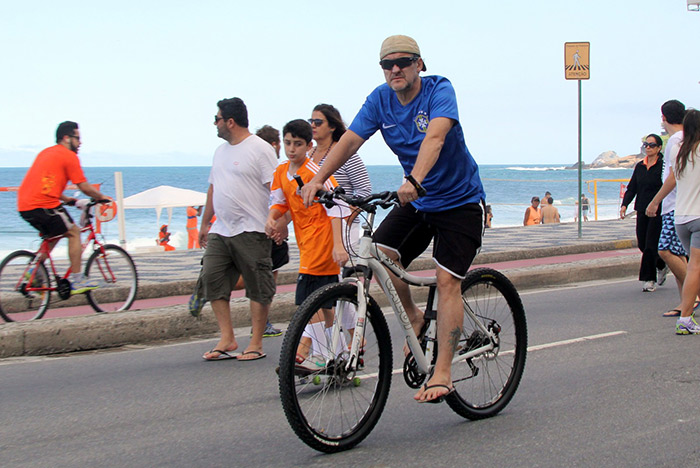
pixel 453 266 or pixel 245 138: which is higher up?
pixel 245 138

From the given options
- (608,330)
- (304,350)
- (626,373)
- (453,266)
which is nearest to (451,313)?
(453,266)

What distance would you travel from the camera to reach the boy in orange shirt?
5.71 m

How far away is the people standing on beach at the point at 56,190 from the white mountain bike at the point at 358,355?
4900mm

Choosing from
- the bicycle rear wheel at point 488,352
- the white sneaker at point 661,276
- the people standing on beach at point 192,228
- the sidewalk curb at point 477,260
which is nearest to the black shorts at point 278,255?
the sidewalk curb at point 477,260

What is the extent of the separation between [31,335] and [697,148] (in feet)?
18.8

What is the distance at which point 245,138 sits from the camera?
6613mm

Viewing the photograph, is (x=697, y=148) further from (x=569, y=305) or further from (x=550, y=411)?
(x=550, y=411)

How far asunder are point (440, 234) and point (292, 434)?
4.34 feet

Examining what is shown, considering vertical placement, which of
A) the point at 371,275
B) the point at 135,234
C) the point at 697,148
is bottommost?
the point at 135,234

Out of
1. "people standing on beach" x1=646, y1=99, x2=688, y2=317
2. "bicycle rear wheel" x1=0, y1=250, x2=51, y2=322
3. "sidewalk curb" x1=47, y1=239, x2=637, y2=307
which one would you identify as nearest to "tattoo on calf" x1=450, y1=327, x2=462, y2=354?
"people standing on beach" x1=646, y1=99, x2=688, y2=317

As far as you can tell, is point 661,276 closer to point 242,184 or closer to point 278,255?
point 278,255


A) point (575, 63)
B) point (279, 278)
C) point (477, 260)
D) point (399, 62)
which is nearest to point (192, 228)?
point (575, 63)

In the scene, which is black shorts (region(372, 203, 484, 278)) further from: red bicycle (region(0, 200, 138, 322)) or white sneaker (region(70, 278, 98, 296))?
white sneaker (region(70, 278, 98, 296))

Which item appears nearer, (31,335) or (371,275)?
(371,275)
